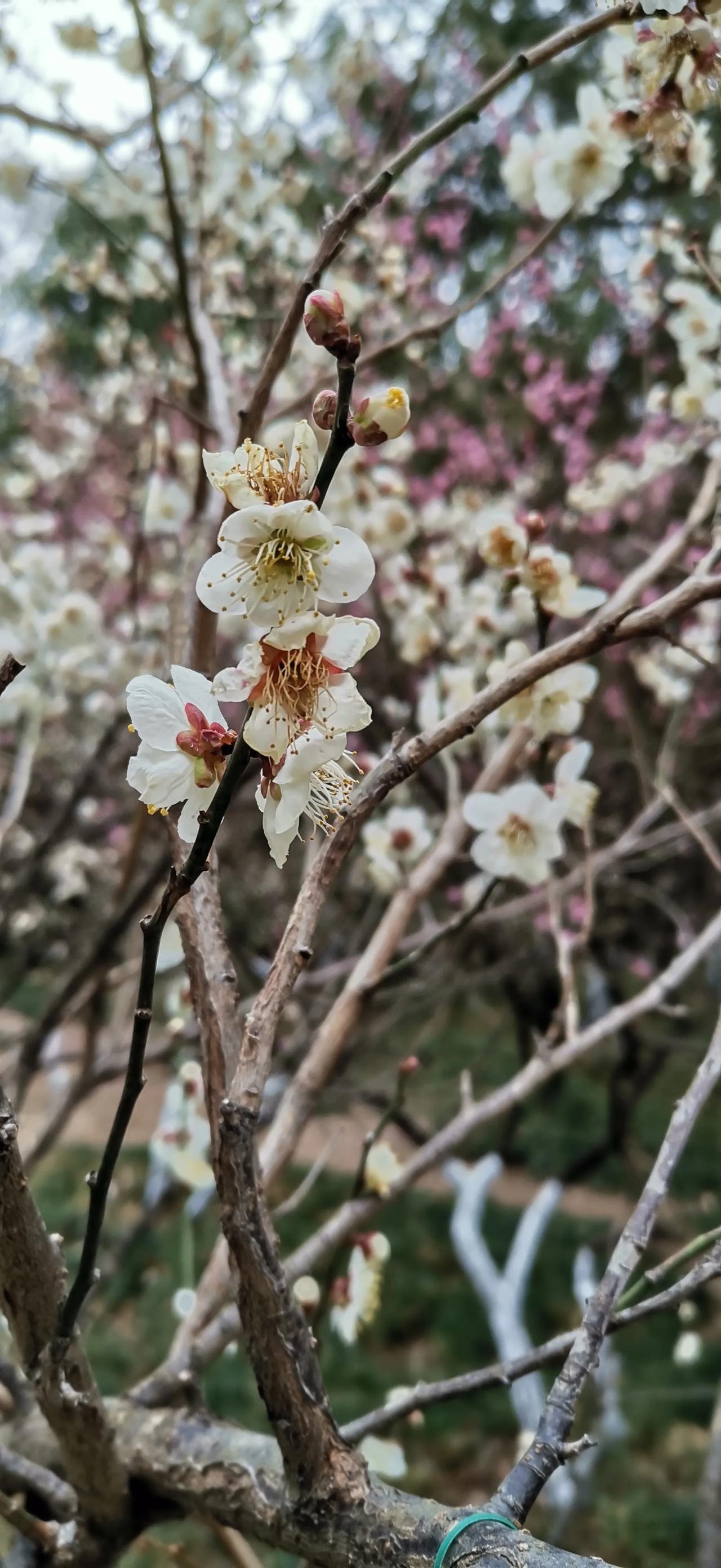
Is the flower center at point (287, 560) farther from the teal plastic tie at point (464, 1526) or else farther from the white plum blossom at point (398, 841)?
the white plum blossom at point (398, 841)

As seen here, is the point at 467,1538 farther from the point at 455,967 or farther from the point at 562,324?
the point at 562,324

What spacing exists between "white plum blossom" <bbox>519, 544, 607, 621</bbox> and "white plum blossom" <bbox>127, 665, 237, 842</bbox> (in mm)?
508

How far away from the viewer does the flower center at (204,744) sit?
572 mm

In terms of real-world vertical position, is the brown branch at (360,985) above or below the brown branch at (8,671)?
above

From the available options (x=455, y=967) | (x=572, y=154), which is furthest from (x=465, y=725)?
(x=455, y=967)

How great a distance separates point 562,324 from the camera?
4.57 m

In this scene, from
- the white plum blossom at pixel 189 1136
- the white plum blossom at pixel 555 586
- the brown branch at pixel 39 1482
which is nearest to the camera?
the brown branch at pixel 39 1482

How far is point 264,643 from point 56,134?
142 cm

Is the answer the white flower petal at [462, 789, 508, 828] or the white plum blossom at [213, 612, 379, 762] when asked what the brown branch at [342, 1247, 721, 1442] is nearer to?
the white plum blossom at [213, 612, 379, 762]

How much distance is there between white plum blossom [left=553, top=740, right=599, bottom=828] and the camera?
115 cm

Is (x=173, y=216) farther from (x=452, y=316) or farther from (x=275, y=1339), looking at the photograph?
(x=275, y=1339)

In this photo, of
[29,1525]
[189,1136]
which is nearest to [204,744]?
[29,1525]

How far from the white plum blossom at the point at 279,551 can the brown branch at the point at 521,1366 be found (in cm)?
48

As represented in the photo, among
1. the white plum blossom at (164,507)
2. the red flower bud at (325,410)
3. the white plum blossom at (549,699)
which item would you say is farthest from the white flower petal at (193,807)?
the white plum blossom at (164,507)
